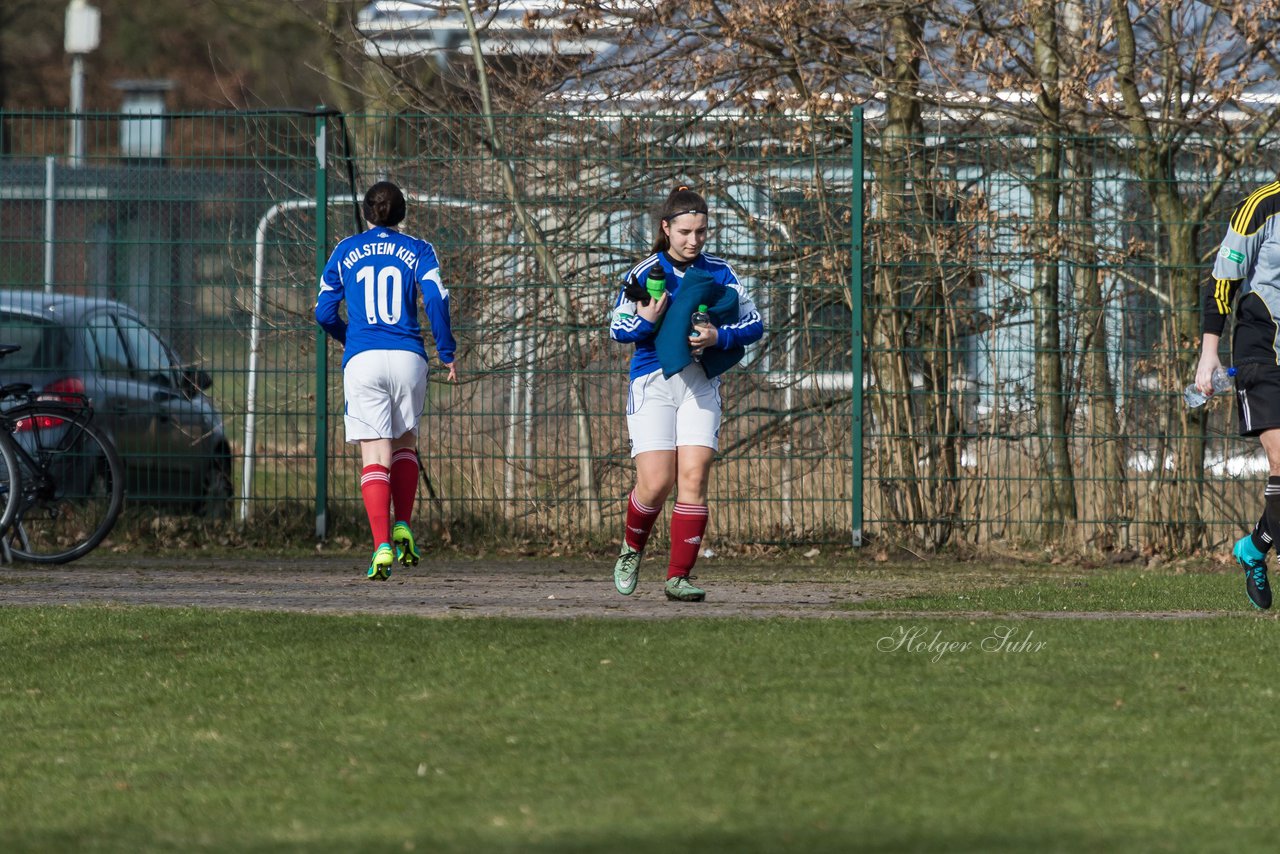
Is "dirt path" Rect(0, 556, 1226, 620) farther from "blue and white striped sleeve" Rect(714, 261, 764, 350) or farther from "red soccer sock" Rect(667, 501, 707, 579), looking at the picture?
"blue and white striped sleeve" Rect(714, 261, 764, 350)

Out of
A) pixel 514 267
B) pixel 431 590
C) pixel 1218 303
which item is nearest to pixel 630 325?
pixel 431 590

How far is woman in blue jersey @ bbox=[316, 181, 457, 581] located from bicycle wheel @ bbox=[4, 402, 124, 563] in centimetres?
223

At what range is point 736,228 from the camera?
10.7m

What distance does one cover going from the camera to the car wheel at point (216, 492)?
1078cm

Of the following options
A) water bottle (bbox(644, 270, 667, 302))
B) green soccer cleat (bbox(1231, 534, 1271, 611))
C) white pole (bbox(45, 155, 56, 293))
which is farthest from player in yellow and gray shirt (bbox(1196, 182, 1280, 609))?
white pole (bbox(45, 155, 56, 293))

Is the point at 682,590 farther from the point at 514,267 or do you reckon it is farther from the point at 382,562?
the point at 514,267

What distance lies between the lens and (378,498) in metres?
8.49

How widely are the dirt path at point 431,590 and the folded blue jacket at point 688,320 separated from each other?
43.0 inches

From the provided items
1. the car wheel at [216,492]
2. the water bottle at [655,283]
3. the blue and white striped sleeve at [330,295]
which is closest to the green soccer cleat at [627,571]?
the water bottle at [655,283]

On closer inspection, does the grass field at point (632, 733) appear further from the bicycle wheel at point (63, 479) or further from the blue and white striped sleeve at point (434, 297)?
the bicycle wheel at point (63, 479)

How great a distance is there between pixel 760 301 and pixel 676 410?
2.98m

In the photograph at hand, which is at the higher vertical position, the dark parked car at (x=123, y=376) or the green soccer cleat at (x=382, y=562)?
the dark parked car at (x=123, y=376)

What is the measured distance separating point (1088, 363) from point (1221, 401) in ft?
2.81

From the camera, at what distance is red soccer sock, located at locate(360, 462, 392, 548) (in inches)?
334
